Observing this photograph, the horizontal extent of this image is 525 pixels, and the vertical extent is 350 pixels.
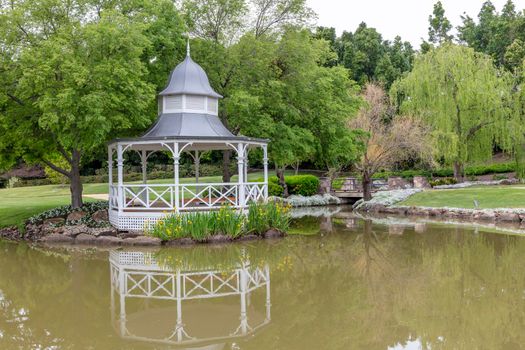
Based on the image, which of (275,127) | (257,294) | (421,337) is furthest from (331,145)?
(421,337)

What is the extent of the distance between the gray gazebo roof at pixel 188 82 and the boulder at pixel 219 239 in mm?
5014

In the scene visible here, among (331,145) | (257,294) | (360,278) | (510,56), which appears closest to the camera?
(257,294)

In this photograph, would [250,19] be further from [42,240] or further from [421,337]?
[421,337]

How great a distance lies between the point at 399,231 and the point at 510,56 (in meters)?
33.1

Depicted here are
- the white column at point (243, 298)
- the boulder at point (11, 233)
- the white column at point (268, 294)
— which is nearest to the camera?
the white column at point (243, 298)

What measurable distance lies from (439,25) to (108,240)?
149 feet

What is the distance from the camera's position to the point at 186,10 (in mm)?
→ 20625

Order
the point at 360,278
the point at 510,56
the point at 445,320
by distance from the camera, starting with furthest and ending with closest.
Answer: the point at 510,56, the point at 360,278, the point at 445,320

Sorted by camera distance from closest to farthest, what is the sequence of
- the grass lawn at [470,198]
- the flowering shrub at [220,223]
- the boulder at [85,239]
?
the flowering shrub at [220,223] → the boulder at [85,239] → the grass lawn at [470,198]

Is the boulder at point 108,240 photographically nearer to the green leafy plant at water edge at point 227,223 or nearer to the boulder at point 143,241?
the boulder at point 143,241

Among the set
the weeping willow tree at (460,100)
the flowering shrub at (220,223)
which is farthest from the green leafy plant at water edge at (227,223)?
the weeping willow tree at (460,100)

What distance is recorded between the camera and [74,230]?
16094 mm

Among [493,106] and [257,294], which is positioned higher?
[493,106]

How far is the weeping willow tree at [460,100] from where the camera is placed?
97.6ft
